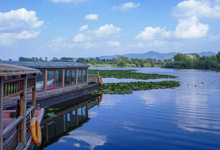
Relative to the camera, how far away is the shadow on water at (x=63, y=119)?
9.32 metres

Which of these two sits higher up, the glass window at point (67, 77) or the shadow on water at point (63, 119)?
the glass window at point (67, 77)

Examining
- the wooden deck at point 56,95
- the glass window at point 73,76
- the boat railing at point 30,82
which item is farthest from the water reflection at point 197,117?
the glass window at point 73,76

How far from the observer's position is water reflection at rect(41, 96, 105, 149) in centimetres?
896

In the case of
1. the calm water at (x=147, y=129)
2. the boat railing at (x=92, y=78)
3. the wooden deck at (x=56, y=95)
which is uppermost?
the boat railing at (x=92, y=78)

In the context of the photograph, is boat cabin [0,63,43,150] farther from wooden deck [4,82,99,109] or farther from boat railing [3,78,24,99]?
wooden deck [4,82,99,109]

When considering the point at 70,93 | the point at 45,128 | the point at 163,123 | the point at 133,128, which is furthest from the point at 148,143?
the point at 70,93

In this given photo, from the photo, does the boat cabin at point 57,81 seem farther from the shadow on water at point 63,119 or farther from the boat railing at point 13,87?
the boat railing at point 13,87

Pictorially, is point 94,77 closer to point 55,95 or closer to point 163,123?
point 55,95

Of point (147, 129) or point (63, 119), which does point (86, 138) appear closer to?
point (147, 129)

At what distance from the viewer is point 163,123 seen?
11.1 metres

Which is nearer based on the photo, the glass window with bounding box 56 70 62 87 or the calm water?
the calm water

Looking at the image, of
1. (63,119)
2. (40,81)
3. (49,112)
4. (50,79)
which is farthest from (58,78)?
(63,119)

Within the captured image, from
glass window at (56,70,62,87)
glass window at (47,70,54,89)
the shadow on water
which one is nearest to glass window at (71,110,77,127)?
the shadow on water

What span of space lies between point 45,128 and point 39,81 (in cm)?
432
